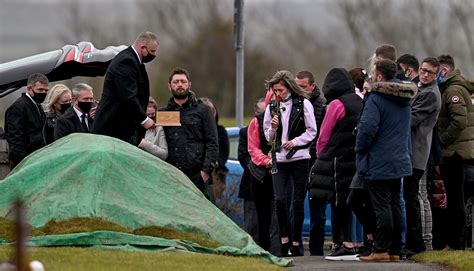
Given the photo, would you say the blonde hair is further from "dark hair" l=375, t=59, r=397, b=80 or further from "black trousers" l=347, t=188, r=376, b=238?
"dark hair" l=375, t=59, r=397, b=80

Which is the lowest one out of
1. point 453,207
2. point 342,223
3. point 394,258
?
point 394,258

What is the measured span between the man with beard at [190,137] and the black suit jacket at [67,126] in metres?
1.07

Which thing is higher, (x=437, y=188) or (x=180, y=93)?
(x=180, y=93)

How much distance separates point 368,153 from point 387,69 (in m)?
0.92

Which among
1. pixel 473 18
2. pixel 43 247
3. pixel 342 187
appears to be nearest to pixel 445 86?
pixel 342 187

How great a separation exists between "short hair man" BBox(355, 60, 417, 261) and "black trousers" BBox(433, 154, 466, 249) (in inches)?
65.4

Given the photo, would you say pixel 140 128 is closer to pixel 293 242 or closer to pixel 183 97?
pixel 183 97

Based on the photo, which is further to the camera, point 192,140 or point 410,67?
point 192,140

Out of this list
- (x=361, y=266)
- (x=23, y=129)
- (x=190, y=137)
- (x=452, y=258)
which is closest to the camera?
(x=361, y=266)

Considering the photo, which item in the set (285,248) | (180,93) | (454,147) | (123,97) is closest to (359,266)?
(285,248)

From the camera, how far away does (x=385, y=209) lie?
15648 millimetres

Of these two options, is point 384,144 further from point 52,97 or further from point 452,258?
point 52,97

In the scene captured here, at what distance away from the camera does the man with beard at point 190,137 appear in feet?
58.7

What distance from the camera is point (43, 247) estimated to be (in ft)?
47.4
